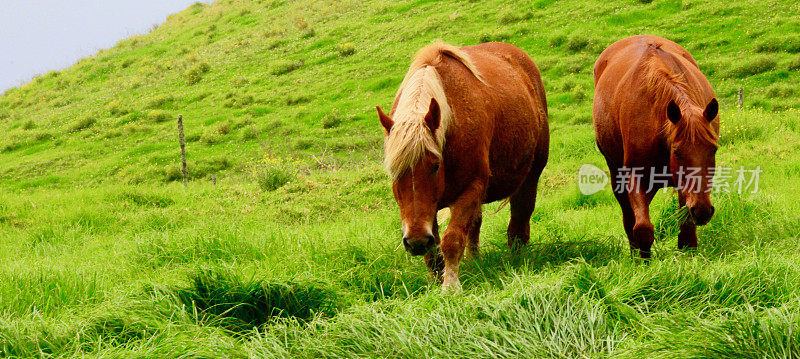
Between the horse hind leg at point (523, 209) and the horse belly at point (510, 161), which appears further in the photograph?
the horse hind leg at point (523, 209)

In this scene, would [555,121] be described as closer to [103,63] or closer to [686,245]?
[686,245]

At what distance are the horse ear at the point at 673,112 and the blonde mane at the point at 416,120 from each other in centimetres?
171

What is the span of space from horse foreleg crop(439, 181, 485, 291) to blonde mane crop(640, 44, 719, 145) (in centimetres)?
176

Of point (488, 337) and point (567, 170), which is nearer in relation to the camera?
point (488, 337)

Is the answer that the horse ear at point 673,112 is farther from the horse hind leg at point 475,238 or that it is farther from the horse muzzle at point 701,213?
the horse hind leg at point 475,238

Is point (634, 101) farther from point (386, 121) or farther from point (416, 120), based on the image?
point (386, 121)

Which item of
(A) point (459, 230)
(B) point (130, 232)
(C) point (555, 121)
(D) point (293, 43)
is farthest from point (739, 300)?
Result: (D) point (293, 43)

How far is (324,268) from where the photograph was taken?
5.10m

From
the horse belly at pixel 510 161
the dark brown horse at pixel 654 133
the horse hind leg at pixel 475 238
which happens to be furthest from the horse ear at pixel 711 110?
the horse hind leg at pixel 475 238

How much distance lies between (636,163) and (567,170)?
6597mm

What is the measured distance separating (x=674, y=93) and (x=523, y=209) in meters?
2.07

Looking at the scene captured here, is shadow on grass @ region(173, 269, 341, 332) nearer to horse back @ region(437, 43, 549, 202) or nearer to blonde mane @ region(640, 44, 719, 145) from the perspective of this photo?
horse back @ region(437, 43, 549, 202)

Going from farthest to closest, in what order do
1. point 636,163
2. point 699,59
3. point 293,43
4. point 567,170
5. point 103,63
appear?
point 103,63 → point 293,43 → point 699,59 → point 567,170 → point 636,163

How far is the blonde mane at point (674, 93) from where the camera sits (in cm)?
506
